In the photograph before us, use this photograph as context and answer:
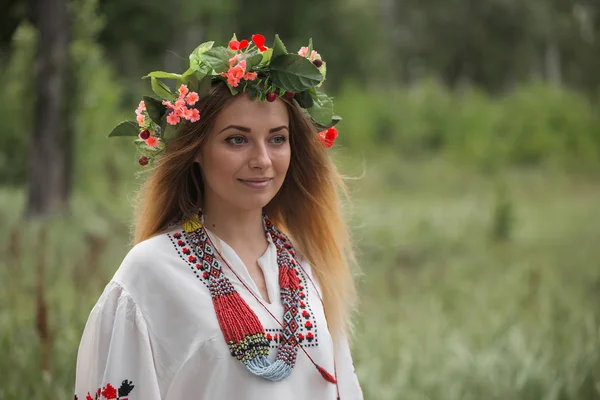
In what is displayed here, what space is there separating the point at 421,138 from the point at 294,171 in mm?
15127

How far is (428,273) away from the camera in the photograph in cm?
721

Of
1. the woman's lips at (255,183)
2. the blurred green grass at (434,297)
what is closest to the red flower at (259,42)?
the woman's lips at (255,183)

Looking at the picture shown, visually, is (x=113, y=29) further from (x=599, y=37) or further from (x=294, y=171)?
(x=599, y=37)

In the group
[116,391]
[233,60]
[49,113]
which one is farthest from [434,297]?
[116,391]

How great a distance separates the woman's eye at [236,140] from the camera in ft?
6.49

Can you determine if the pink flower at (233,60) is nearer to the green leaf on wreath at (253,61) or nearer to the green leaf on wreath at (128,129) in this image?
the green leaf on wreath at (253,61)

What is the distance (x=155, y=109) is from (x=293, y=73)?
337 mm

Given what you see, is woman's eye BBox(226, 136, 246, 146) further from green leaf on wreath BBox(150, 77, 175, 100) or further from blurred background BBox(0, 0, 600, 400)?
blurred background BBox(0, 0, 600, 400)

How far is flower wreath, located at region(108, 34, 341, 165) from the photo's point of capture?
77.7 inches

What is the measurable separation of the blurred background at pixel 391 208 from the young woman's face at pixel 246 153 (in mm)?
445

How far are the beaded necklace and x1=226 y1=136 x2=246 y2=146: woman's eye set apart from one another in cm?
A: 20

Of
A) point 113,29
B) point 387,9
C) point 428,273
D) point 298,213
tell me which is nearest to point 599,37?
point 387,9

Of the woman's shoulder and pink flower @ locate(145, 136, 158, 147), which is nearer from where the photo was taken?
the woman's shoulder

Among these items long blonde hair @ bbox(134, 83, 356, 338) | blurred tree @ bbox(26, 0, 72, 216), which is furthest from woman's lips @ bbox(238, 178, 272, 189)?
blurred tree @ bbox(26, 0, 72, 216)
